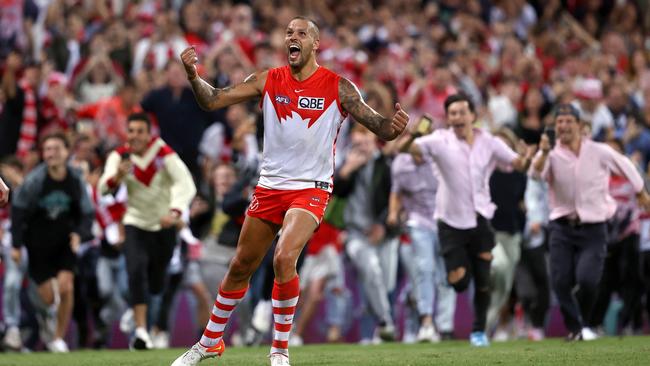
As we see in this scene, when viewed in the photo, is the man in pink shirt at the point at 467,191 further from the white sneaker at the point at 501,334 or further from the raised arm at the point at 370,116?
the white sneaker at the point at 501,334

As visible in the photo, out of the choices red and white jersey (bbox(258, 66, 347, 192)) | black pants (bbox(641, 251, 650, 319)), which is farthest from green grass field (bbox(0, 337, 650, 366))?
black pants (bbox(641, 251, 650, 319))

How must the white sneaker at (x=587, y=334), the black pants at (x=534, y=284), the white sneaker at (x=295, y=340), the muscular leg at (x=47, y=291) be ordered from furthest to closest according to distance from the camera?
the black pants at (x=534, y=284)
the white sneaker at (x=295, y=340)
the muscular leg at (x=47, y=291)
the white sneaker at (x=587, y=334)

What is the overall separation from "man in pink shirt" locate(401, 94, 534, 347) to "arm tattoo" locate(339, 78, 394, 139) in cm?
307

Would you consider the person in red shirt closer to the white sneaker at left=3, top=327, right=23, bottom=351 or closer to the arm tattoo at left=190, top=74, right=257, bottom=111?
the arm tattoo at left=190, top=74, right=257, bottom=111

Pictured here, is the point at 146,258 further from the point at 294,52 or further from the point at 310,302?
the point at 294,52

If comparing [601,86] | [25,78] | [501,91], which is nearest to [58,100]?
[25,78]

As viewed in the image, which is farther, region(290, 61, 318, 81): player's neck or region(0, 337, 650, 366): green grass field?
region(0, 337, 650, 366): green grass field

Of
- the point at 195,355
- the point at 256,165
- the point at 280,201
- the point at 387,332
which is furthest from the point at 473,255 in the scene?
the point at 195,355

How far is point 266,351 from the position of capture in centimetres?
1386

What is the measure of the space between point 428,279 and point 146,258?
3527 millimetres

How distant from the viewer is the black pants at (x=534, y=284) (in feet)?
56.5

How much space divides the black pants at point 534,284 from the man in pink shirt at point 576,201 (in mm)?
3184

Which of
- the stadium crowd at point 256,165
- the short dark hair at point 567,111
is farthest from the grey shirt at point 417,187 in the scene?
the short dark hair at point 567,111

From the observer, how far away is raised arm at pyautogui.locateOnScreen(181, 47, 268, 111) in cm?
1023
